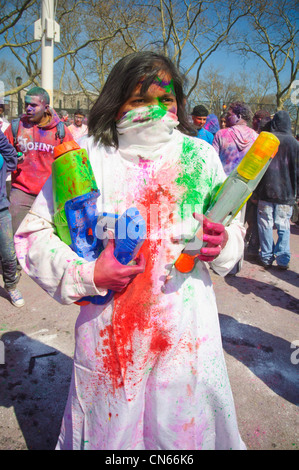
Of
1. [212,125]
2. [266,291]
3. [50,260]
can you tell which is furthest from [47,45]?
[50,260]

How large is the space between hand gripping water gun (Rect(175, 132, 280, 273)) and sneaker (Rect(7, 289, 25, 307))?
2811 millimetres

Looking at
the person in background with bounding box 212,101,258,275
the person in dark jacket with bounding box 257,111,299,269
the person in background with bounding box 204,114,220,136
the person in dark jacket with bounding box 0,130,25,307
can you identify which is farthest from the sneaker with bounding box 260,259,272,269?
the person in dark jacket with bounding box 0,130,25,307

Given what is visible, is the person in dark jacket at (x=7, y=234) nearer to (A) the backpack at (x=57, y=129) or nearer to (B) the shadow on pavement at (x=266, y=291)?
(A) the backpack at (x=57, y=129)

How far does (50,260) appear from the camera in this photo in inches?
46.6

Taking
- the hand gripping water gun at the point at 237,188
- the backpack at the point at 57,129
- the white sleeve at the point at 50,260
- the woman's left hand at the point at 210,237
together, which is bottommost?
the white sleeve at the point at 50,260

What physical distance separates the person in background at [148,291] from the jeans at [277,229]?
13.2 feet

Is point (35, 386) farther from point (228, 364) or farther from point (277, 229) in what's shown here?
point (277, 229)

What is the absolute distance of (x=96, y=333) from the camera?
1.28 m

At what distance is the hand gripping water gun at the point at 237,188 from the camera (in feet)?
3.69

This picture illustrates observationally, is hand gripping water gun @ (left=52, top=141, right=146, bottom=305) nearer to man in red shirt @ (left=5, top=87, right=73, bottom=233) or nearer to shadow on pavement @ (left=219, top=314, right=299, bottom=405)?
shadow on pavement @ (left=219, top=314, right=299, bottom=405)

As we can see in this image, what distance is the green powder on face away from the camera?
1.28 m

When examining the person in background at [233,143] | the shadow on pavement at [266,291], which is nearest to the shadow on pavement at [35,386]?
the shadow on pavement at [266,291]
